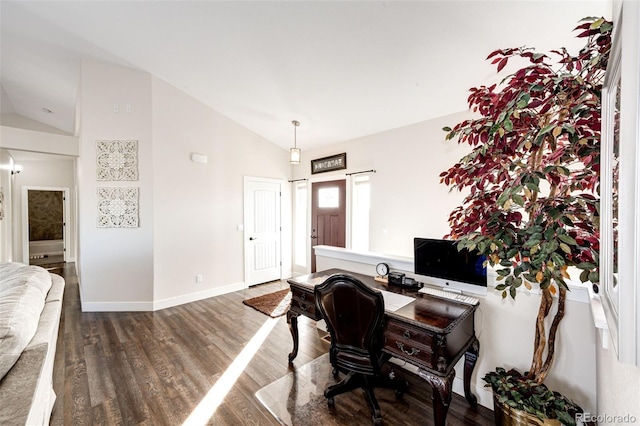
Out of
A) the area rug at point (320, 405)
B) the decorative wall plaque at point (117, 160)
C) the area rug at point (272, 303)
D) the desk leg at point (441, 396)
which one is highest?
the decorative wall plaque at point (117, 160)

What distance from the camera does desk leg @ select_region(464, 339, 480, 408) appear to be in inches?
72.2

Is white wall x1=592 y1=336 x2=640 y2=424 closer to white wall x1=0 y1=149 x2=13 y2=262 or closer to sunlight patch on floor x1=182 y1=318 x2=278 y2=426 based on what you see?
sunlight patch on floor x1=182 y1=318 x2=278 y2=426

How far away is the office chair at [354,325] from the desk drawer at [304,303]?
1.07ft

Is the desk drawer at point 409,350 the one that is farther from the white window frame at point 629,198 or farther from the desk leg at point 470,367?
the white window frame at point 629,198

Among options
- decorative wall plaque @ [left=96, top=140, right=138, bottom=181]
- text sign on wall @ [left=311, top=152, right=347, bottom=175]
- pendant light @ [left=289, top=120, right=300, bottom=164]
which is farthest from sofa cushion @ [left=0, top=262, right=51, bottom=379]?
text sign on wall @ [left=311, top=152, right=347, bottom=175]

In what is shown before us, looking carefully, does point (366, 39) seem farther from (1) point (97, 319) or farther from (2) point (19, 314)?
(1) point (97, 319)

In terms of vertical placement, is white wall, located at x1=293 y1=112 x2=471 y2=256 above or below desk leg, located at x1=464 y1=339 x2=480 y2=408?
above

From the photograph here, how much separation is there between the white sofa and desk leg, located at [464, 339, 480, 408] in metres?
2.30

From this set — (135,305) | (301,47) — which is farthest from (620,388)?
(135,305)

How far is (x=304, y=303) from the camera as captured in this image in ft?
7.41

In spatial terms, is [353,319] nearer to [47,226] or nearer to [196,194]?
[196,194]

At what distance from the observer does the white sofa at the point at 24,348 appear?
0.96 m

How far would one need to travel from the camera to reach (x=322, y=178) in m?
4.91

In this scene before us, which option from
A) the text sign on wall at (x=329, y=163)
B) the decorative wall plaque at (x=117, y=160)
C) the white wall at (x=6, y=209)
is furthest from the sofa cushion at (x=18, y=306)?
the white wall at (x=6, y=209)
